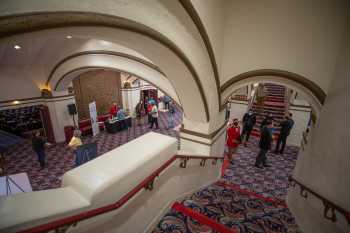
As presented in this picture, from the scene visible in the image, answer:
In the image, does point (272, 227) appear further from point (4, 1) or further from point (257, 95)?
point (257, 95)

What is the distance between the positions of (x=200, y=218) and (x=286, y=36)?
3.95 m

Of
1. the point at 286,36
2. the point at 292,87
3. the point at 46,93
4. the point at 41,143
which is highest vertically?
the point at 286,36

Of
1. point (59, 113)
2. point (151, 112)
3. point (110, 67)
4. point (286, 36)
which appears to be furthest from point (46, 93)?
point (286, 36)

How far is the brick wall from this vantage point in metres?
9.94

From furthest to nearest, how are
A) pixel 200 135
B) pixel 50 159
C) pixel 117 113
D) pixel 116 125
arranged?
pixel 117 113 < pixel 116 125 < pixel 50 159 < pixel 200 135

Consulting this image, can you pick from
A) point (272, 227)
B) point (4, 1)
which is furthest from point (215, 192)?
point (4, 1)

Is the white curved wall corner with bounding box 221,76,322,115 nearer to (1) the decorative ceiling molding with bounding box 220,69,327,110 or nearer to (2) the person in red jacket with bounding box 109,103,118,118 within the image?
(1) the decorative ceiling molding with bounding box 220,69,327,110

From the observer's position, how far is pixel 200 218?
2996 millimetres

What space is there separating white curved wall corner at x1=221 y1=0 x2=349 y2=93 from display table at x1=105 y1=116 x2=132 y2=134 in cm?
749

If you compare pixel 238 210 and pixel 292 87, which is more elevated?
pixel 292 87

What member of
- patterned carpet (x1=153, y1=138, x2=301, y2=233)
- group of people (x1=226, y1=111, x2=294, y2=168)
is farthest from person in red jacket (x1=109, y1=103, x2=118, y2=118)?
patterned carpet (x1=153, y1=138, x2=301, y2=233)

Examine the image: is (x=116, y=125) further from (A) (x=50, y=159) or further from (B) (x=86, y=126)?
(A) (x=50, y=159)

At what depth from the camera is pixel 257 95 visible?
12.1 m

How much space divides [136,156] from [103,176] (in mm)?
546
